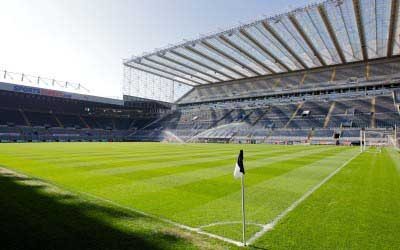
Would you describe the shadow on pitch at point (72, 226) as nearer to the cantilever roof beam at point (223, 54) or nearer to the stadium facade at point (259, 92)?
the stadium facade at point (259, 92)

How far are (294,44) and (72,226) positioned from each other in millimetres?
49436

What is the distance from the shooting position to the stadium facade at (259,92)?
42281 mm

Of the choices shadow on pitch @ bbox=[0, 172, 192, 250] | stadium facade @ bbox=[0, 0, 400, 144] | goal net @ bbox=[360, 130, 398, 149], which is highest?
stadium facade @ bbox=[0, 0, 400, 144]

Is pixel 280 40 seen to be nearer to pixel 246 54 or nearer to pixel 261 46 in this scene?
pixel 261 46

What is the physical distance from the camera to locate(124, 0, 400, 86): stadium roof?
36438 mm

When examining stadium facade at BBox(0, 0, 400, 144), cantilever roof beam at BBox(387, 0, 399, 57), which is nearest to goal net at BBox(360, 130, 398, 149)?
stadium facade at BBox(0, 0, 400, 144)

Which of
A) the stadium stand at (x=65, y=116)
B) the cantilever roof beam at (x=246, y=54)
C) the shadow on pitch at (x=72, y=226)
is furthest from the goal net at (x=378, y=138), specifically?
the stadium stand at (x=65, y=116)

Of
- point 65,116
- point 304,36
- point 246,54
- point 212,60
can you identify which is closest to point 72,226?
point 304,36

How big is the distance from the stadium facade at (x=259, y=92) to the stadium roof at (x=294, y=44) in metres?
0.17

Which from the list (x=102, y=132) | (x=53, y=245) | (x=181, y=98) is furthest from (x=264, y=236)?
(x=181, y=98)

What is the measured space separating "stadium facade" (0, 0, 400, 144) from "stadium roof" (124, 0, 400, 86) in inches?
6.8

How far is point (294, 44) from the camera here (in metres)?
48.1

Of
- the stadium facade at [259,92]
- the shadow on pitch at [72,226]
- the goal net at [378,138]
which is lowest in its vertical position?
the shadow on pitch at [72,226]

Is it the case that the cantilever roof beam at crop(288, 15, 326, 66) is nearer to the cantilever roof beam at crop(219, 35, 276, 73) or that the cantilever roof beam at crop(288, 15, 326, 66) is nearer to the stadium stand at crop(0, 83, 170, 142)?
the cantilever roof beam at crop(219, 35, 276, 73)
